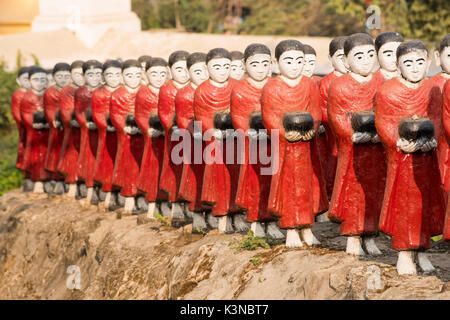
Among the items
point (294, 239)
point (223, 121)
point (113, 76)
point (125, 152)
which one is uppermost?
point (113, 76)

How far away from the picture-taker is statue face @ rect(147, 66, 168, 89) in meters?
Result: 9.91

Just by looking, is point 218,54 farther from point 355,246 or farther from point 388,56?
point 355,246

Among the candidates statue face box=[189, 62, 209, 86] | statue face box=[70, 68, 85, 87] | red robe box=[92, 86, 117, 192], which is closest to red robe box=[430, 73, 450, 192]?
statue face box=[189, 62, 209, 86]

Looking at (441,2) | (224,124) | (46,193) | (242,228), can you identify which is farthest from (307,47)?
(441,2)

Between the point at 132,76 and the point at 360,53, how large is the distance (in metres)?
3.67

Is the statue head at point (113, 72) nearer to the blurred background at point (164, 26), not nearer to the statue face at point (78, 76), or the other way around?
the statue face at point (78, 76)

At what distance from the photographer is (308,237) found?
7918 mm

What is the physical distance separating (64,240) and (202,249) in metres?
3.23

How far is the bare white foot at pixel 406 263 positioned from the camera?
22.4 feet

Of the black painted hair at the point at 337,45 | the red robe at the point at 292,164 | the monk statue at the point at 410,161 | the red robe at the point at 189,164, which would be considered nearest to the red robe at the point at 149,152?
the red robe at the point at 189,164

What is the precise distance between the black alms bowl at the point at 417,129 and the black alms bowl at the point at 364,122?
20.3 inches

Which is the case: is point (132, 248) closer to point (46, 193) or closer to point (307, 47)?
point (307, 47)

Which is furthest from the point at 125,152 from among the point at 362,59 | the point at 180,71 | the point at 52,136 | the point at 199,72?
the point at 362,59

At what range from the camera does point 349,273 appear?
22.6 feet
